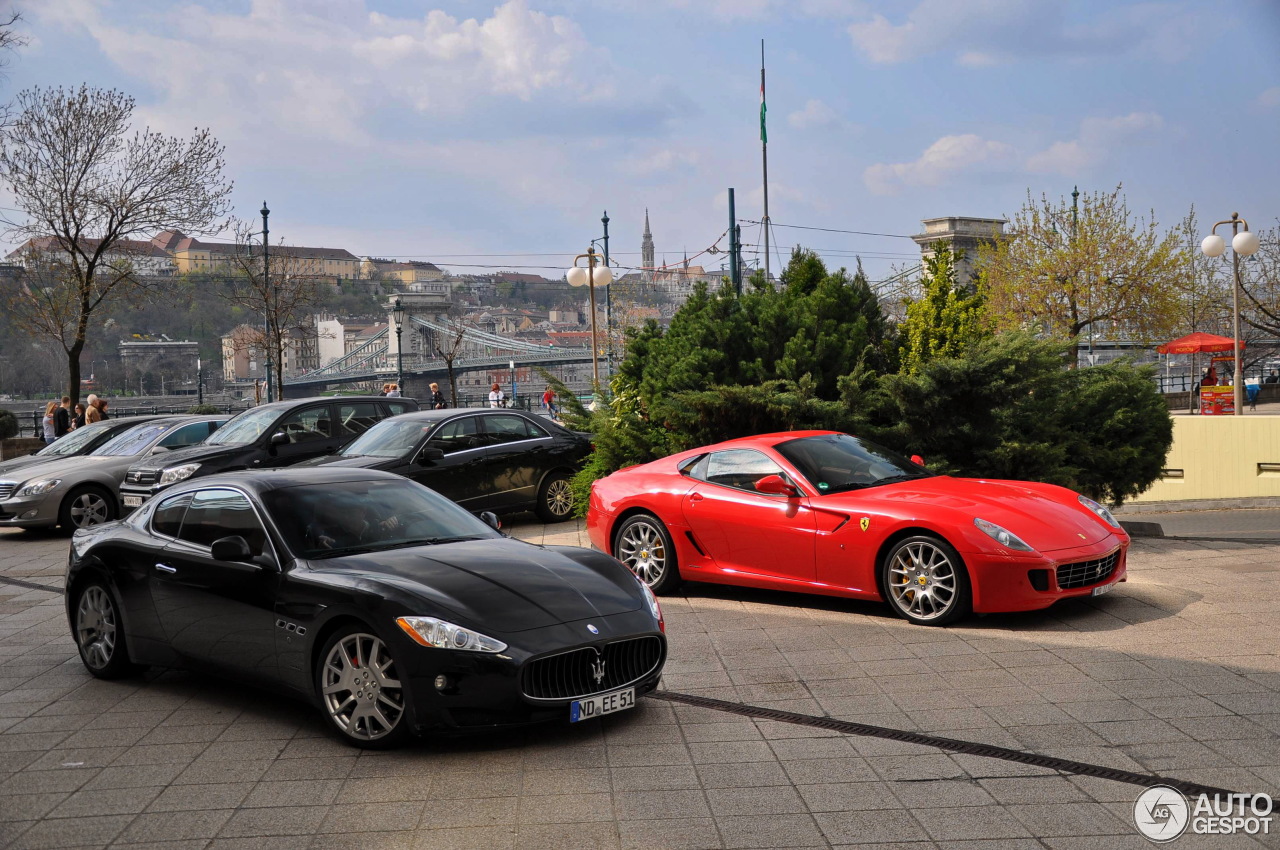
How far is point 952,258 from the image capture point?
15.4 meters

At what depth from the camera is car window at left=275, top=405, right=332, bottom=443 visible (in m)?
15.6

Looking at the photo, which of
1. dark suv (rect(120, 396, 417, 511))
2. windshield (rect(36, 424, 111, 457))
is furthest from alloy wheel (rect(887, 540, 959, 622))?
windshield (rect(36, 424, 111, 457))

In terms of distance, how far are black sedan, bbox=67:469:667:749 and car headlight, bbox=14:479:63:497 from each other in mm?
8695

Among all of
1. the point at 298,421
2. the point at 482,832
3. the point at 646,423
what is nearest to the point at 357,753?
the point at 482,832

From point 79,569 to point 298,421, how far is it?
29.3 ft

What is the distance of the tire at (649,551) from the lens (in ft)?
29.6

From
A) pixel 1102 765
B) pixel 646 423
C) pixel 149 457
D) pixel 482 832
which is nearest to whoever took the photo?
pixel 482 832

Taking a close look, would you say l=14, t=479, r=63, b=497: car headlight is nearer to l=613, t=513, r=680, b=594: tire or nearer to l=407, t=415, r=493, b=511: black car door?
l=407, t=415, r=493, b=511: black car door

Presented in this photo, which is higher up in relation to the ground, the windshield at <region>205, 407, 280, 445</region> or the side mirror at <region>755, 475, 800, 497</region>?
the windshield at <region>205, 407, 280, 445</region>

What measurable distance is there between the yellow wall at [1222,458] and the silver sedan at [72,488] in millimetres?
16320

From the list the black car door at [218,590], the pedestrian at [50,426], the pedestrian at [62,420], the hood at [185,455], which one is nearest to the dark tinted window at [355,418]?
the hood at [185,455]

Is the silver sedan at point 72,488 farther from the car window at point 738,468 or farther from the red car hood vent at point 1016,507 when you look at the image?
the red car hood vent at point 1016,507

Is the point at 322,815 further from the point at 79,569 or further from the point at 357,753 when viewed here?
the point at 79,569

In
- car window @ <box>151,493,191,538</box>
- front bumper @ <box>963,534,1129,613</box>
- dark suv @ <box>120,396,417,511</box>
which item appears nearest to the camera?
car window @ <box>151,493,191,538</box>
